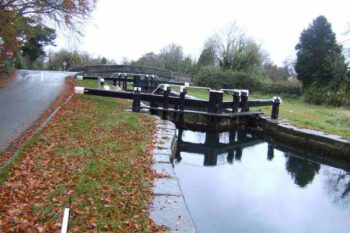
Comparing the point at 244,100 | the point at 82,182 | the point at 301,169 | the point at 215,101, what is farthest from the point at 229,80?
the point at 82,182

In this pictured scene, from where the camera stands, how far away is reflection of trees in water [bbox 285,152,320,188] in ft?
24.8

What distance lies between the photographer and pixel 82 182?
15.3 feet

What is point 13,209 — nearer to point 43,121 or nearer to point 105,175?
point 105,175

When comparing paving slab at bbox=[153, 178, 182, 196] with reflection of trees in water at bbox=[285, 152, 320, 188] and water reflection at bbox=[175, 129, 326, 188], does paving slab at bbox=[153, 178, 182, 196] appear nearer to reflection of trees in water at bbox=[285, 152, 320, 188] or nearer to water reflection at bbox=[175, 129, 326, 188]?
water reflection at bbox=[175, 129, 326, 188]

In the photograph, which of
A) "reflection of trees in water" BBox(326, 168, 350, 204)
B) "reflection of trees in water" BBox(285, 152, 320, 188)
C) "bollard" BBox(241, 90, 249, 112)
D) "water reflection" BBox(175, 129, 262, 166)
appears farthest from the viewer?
"bollard" BBox(241, 90, 249, 112)

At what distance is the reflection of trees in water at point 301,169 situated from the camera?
7570mm

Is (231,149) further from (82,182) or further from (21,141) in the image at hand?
(82,182)

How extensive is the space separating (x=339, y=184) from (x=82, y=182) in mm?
5537

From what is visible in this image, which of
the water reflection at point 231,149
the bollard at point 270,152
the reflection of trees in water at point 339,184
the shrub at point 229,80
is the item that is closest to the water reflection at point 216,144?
the water reflection at point 231,149

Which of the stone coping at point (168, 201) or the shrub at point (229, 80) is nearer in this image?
the stone coping at point (168, 201)

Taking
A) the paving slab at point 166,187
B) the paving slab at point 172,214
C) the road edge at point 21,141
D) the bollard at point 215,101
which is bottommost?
the paving slab at point 172,214

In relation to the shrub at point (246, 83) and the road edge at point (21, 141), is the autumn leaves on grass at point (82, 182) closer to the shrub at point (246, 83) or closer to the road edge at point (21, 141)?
the road edge at point (21, 141)

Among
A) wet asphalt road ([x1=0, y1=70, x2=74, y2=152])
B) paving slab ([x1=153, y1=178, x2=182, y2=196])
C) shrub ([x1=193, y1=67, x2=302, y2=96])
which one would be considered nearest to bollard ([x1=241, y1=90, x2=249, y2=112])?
wet asphalt road ([x1=0, y1=70, x2=74, y2=152])

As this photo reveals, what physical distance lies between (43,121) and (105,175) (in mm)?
4340
